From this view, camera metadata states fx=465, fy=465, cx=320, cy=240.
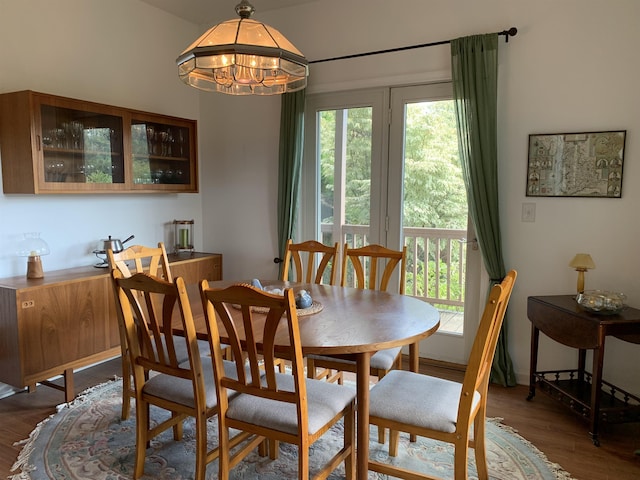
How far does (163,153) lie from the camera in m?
3.86

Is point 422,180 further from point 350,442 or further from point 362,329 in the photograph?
point 350,442

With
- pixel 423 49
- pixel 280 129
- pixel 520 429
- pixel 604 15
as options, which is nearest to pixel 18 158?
pixel 280 129

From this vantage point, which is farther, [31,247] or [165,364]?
[31,247]

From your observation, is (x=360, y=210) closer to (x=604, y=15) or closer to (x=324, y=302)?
(x=324, y=302)

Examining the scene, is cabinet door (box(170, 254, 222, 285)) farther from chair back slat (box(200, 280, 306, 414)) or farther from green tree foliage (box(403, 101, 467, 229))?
chair back slat (box(200, 280, 306, 414))

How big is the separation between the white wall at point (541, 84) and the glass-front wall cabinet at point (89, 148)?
1.31 metres

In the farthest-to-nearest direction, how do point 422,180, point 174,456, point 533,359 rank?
point 422,180 → point 533,359 → point 174,456

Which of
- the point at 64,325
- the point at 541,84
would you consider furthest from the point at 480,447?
the point at 64,325

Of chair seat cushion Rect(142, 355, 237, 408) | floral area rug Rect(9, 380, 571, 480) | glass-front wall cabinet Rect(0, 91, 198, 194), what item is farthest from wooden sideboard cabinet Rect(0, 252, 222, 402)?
chair seat cushion Rect(142, 355, 237, 408)

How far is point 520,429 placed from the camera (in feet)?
8.73

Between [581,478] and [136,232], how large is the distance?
354 cm

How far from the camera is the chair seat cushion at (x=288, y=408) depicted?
1786 millimetres

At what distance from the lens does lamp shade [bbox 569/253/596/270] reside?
9.35 feet

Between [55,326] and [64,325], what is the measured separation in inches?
2.3
